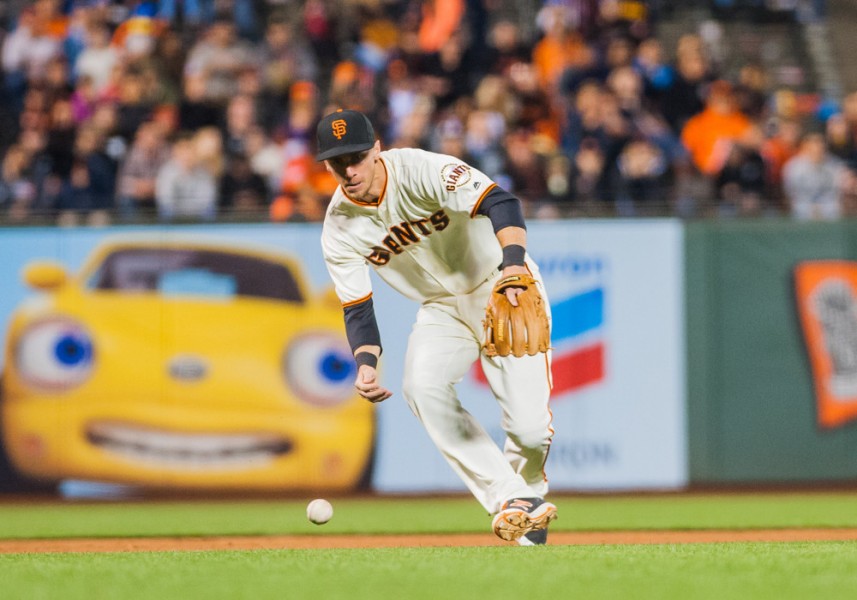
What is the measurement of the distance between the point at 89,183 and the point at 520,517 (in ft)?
21.3

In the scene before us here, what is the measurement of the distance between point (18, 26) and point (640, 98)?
6406mm

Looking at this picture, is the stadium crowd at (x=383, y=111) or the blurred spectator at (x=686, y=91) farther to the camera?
the blurred spectator at (x=686, y=91)

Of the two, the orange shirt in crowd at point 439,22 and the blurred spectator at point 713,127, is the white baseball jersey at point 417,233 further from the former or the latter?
the orange shirt in crowd at point 439,22

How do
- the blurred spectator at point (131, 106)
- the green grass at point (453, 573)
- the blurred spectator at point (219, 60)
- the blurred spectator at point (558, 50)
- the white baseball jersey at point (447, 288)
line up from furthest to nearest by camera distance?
the blurred spectator at point (558, 50), the blurred spectator at point (219, 60), the blurred spectator at point (131, 106), the white baseball jersey at point (447, 288), the green grass at point (453, 573)

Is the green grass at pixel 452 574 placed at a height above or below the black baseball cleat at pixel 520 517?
above

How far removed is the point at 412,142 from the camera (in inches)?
448

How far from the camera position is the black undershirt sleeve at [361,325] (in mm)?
6492

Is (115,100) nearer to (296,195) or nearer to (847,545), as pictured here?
(296,195)

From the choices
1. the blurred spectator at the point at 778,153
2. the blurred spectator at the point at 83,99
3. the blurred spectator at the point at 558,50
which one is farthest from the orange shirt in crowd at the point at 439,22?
the blurred spectator at the point at 778,153

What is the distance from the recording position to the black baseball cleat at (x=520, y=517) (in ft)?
20.5

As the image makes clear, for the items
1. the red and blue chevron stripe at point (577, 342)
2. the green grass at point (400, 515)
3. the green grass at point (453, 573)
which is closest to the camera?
the green grass at point (453, 573)

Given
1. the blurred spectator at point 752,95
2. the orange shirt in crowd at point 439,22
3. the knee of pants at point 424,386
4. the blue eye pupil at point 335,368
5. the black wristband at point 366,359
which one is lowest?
the blue eye pupil at point 335,368

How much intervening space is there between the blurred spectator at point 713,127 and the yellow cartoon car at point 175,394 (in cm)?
381

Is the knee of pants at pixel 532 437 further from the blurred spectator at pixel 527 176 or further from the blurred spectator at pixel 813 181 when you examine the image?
the blurred spectator at pixel 813 181
